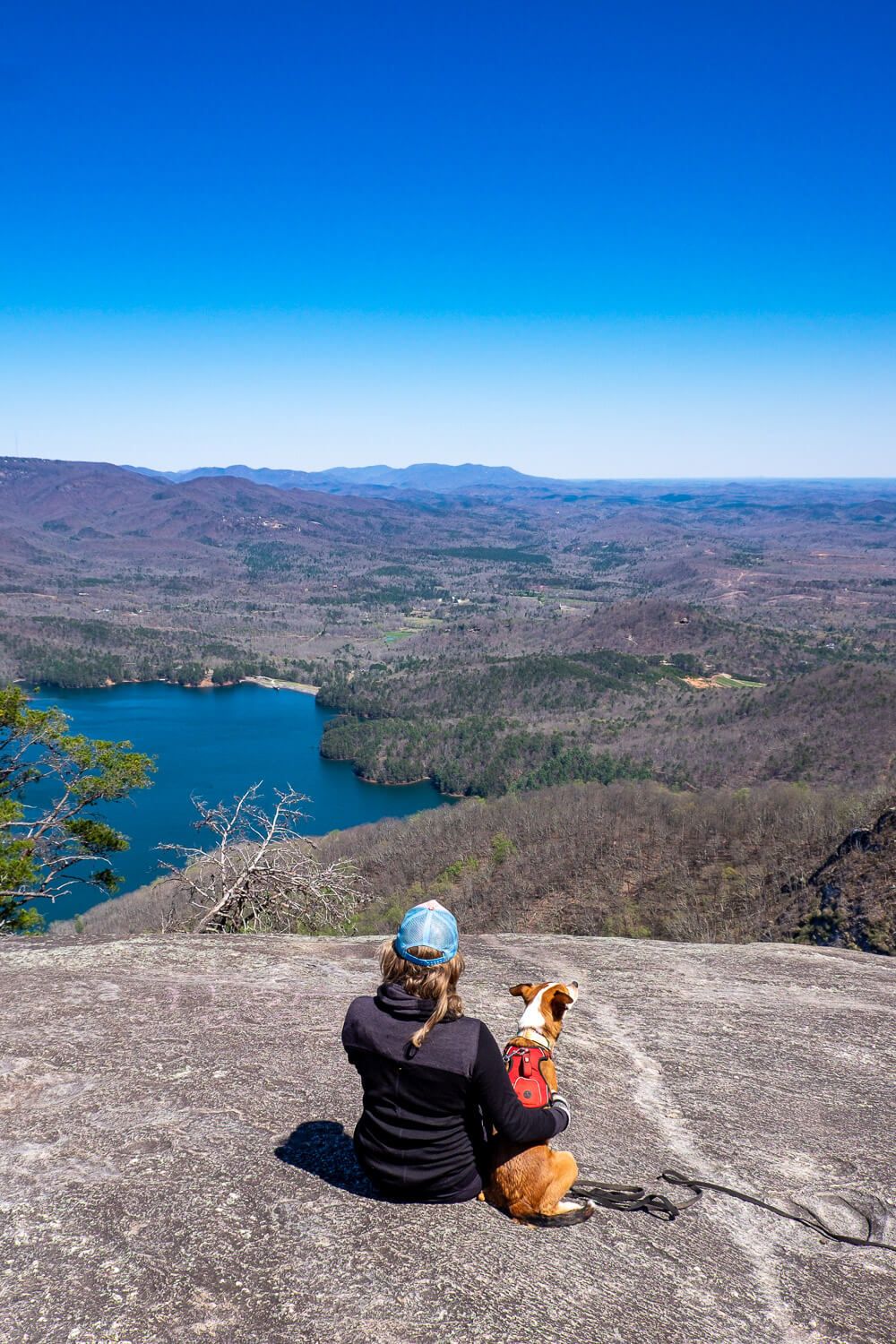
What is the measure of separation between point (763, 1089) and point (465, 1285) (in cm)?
395

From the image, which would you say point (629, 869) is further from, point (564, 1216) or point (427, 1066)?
point (427, 1066)

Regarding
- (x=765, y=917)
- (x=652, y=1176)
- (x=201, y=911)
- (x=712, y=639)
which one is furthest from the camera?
(x=712, y=639)

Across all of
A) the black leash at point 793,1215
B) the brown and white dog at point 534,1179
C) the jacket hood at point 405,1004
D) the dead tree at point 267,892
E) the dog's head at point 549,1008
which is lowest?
the dead tree at point 267,892

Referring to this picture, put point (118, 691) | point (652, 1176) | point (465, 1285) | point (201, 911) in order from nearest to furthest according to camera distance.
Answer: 1. point (465, 1285)
2. point (652, 1176)
3. point (201, 911)
4. point (118, 691)

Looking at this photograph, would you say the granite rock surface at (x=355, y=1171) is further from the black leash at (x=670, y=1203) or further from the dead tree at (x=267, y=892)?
the dead tree at (x=267, y=892)

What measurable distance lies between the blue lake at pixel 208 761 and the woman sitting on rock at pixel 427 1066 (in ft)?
188

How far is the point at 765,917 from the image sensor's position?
24.2 metres

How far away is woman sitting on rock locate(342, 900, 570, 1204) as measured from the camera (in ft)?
12.6

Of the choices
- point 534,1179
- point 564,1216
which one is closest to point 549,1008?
point 534,1179

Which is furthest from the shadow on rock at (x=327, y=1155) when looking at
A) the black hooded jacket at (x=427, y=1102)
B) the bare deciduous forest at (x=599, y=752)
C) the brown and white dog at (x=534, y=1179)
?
the bare deciduous forest at (x=599, y=752)

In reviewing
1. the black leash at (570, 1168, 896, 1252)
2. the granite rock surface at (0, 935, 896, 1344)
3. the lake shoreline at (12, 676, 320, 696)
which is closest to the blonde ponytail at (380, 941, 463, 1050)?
the granite rock surface at (0, 935, 896, 1344)

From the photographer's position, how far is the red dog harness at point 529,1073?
14.1 feet

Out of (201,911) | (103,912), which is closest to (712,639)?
(103,912)

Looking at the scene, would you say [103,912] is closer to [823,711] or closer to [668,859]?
[668,859]
